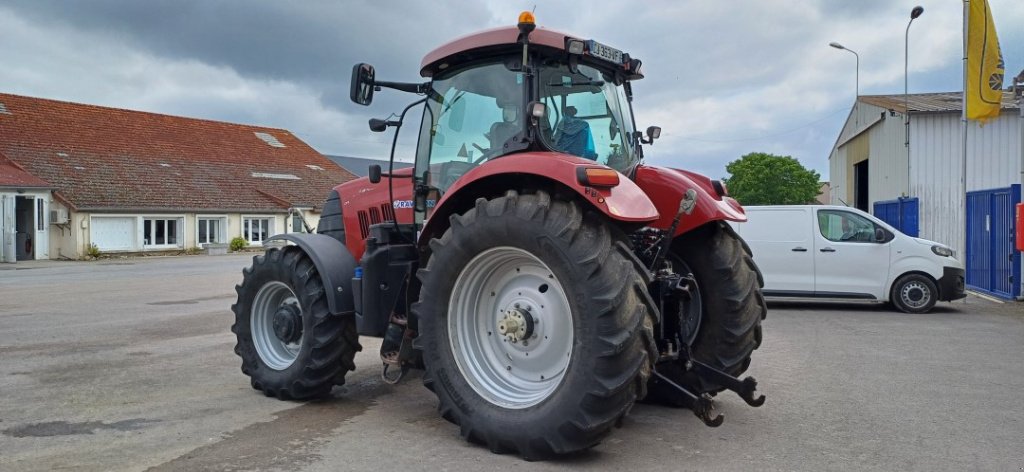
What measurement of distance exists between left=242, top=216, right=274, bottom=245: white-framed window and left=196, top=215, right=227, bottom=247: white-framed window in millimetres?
1083

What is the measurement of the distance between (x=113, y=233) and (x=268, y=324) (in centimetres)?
2833

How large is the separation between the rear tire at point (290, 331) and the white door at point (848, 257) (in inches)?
360

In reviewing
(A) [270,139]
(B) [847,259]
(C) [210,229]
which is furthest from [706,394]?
(A) [270,139]

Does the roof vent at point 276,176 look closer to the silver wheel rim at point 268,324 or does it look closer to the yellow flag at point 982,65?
the yellow flag at point 982,65

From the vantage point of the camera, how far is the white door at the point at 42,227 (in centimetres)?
2894

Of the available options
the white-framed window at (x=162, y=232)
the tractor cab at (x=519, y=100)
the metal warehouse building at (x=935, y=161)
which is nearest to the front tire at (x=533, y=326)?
the tractor cab at (x=519, y=100)

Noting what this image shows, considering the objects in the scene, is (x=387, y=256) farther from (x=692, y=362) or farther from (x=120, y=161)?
(x=120, y=161)

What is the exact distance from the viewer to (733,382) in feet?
14.6

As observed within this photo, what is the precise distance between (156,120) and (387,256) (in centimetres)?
3895

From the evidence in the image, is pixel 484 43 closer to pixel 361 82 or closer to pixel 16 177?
pixel 361 82

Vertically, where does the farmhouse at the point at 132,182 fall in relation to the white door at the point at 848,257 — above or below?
above

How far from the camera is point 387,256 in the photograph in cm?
526

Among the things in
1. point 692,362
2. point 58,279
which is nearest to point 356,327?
point 692,362

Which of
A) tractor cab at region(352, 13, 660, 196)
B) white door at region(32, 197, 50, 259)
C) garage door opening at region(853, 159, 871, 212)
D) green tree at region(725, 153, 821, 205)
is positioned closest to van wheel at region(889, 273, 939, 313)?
tractor cab at region(352, 13, 660, 196)
